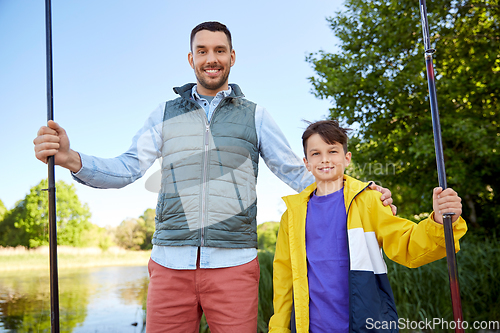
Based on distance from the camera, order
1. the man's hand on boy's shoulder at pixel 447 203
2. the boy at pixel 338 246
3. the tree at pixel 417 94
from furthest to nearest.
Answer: the tree at pixel 417 94
the boy at pixel 338 246
the man's hand on boy's shoulder at pixel 447 203

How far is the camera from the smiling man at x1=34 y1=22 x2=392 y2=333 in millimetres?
1558

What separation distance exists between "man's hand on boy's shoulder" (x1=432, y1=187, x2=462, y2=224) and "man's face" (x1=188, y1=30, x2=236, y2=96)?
108 cm

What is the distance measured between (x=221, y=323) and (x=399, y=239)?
0.81 m

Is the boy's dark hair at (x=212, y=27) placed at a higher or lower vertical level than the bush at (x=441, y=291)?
higher

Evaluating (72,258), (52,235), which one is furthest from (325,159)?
(72,258)

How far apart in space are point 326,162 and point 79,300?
746 cm

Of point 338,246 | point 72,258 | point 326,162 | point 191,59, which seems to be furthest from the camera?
point 72,258

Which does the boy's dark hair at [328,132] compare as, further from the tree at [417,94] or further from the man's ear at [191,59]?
the tree at [417,94]

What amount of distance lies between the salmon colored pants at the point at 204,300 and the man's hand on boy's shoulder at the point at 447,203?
31.9 inches

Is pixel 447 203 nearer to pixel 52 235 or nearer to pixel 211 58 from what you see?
pixel 211 58

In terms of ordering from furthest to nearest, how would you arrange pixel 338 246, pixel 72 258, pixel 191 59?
1. pixel 72 258
2. pixel 191 59
3. pixel 338 246

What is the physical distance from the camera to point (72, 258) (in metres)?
9.23

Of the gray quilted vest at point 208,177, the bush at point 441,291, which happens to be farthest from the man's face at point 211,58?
the bush at point 441,291

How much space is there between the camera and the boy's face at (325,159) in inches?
62.8
